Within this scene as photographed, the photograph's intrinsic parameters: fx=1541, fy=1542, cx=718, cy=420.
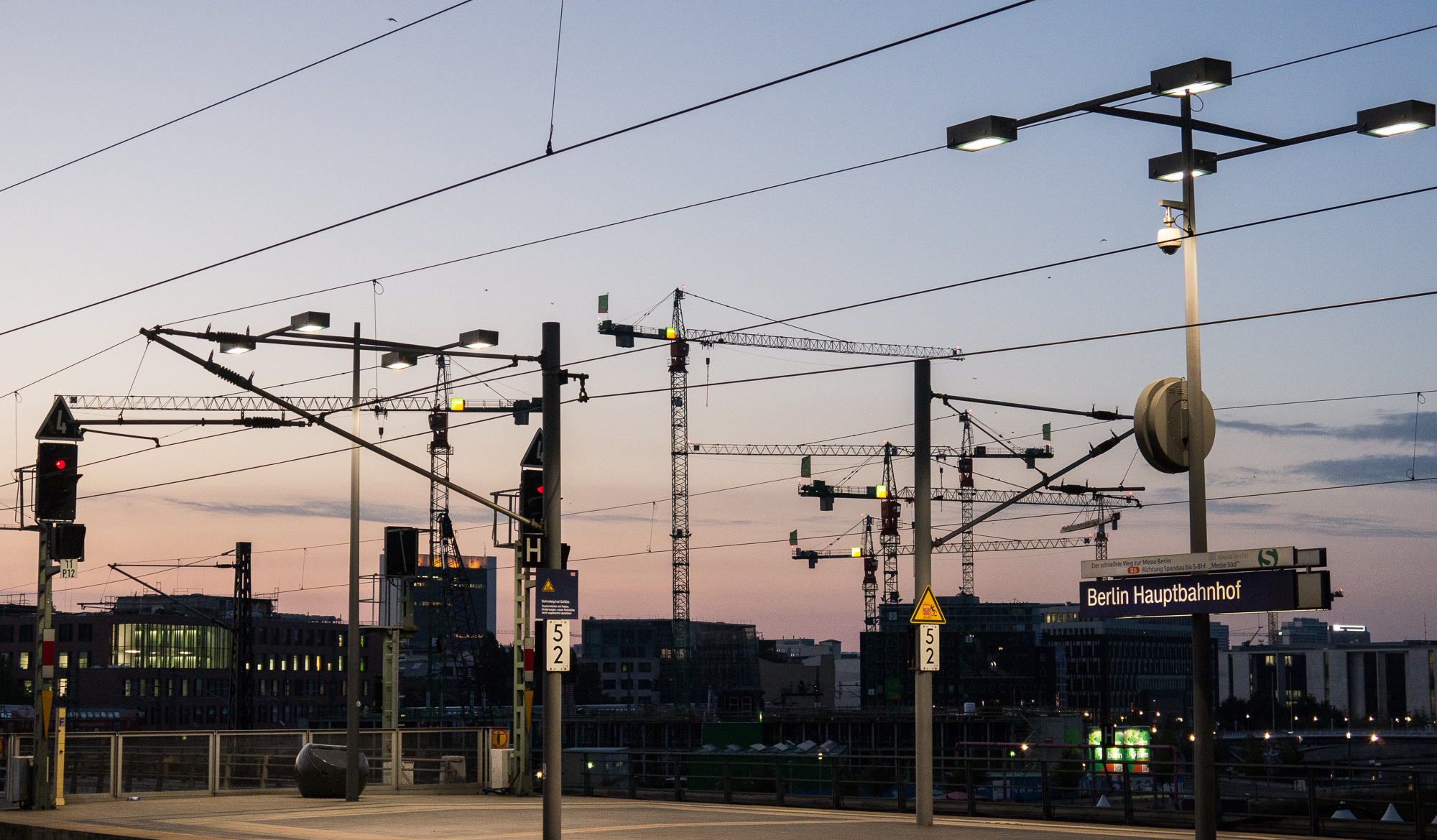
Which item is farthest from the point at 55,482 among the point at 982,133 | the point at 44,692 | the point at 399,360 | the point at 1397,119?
the point at 1397,119

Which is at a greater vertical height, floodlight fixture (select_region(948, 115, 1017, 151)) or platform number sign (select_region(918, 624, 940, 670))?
floodlight fixture (select_region(948, 115, 1017, 151))

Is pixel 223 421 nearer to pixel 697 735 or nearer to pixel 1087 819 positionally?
pixel 1087 819

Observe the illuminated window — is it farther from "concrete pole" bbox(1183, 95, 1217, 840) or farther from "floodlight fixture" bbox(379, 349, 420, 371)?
"concrete pole" bbox(1183, 95, 1217, 840)

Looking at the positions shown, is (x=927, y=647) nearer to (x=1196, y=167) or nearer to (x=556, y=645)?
(x=556, y=645)

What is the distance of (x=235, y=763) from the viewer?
34.9m

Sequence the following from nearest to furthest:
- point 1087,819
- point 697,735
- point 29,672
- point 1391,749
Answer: point 1087,819 < point 29,672 < point 697,735 < point 1391,749

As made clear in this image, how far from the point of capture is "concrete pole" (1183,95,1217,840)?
41.1ft

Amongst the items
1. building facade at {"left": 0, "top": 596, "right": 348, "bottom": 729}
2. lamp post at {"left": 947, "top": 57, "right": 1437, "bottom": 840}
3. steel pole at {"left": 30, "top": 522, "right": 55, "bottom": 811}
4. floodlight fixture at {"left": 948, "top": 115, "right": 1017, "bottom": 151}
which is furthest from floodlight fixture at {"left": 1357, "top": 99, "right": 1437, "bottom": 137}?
building facade at {"left": 0, "top": 596, "right": 348, "bottom": 729}

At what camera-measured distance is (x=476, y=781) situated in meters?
35.9

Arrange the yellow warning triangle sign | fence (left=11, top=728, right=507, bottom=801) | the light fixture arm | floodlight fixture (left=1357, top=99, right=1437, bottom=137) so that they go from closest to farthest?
1. floodlight fixture (left=1357, top=99, right=1437, bottom=137)
2. the light fixture arm
3. the yellow warning triangle sign
4. fence (left=11, top=728, right=507, bottom=801)

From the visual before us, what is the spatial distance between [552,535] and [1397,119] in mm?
11916

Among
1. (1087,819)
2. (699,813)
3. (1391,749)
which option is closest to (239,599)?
(699,813)

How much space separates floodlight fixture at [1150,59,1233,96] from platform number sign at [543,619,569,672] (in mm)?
10333

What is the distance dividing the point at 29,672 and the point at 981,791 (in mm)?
112198
